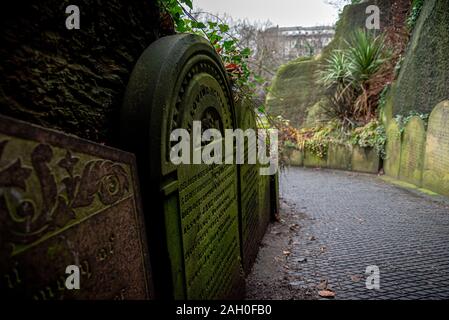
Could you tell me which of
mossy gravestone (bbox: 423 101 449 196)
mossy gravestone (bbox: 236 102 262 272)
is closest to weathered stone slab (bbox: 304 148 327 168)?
mossy gravestone (bbox: 423 101 449 196)

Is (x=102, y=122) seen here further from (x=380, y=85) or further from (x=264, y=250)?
(x=380, y=85)

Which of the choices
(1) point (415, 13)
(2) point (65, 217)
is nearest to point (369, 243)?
(2) point (65, 217)

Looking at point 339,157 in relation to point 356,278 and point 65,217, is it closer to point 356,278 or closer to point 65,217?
point 356,278

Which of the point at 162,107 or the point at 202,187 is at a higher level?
the point at 162,107

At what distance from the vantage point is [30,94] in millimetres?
1026

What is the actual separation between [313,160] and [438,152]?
4.19m

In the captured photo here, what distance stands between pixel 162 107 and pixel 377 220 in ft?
14.1

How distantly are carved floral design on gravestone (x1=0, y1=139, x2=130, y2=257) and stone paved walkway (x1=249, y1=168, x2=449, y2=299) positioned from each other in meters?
2.39

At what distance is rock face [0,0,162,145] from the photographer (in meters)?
0.97

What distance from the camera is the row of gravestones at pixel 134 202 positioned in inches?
29.9

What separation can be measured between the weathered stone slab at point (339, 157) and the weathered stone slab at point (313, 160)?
0.53 feet

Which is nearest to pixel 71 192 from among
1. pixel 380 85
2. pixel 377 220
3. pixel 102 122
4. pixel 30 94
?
pixel 30 94

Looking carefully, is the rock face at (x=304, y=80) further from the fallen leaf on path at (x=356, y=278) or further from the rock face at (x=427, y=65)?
the fallen leaf on path at (x=356, y=278)

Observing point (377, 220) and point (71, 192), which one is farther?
point (377, 220)
